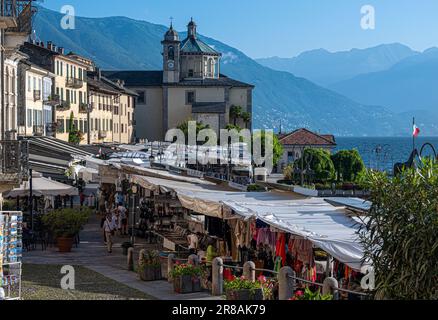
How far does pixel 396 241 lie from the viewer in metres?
12.6

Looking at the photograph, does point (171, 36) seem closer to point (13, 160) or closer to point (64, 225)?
point (64, 225)

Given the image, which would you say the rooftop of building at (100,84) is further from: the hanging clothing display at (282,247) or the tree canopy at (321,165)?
the hanging clothing display at (282,247)

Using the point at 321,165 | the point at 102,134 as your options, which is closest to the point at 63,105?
the point at 102,134

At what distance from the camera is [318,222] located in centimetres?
1888

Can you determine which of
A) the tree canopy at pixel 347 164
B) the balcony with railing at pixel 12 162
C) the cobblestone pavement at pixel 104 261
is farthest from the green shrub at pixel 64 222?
the tree canopy at pixel 347 164

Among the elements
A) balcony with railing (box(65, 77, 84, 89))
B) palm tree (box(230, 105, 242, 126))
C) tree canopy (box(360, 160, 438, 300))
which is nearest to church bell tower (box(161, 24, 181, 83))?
palm tree (box(230, 105, 242, 126))

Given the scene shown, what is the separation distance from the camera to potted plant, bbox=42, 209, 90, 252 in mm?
29312

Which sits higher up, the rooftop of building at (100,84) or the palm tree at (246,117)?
the rooftop of building at (100,84)

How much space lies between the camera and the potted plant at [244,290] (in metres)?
17.5

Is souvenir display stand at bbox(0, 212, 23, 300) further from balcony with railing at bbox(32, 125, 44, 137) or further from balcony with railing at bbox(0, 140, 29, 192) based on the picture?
balcony with railing at bbox(32, 125, 44, 137)

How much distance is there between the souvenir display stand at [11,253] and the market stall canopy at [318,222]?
17.2ft

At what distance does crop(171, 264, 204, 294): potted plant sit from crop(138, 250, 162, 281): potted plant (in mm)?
2092

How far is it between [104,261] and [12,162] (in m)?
8.26

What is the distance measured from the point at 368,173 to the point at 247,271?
594 centimetres
